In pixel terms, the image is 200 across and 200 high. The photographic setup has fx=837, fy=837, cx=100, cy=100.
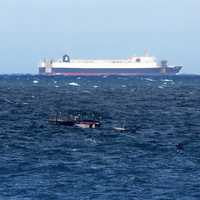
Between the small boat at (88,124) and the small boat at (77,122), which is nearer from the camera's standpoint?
the small boat at (88,124)

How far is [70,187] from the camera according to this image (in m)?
57.7

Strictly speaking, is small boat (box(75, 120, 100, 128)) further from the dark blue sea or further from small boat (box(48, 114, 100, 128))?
the dark blue sea

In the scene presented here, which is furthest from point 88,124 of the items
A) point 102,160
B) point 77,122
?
point 102,160

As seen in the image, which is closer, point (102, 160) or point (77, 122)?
point (102, 160)

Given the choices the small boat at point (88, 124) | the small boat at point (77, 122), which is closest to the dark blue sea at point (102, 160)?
the small boat at point (88, 124)

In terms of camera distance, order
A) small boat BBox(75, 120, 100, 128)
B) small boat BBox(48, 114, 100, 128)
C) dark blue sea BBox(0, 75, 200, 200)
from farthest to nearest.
Answer: small boat BBox(48, 114, 100, 128) < small boat BBox(75, 120, 100, 128) < dark blue sea BBox(0, 75, 200, 200)

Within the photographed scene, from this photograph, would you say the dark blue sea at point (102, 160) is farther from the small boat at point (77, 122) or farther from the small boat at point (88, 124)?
the small boat at point (77, 122)

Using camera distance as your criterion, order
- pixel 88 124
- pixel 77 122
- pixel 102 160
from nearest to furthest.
A: pixel 102 160 < pixel 88 124 < pixel 77 122

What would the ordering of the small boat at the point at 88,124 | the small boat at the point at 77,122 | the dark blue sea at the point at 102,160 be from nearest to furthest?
the dark blue sea at the point at 102,160 < the small boat at the point at 88,124 < the small boat at the point at 77,122

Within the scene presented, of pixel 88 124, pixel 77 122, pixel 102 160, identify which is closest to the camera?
pixel 102 160

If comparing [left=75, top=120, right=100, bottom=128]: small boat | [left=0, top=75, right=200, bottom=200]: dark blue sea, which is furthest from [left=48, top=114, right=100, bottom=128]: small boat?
[left=0, top=75, right=200, bottom=200]: dark blue sea


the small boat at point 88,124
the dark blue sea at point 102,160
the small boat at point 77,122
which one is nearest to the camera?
the dark blue sea at point 102,160

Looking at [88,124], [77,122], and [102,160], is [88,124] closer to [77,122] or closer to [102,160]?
[77,122]

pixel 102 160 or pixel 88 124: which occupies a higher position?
pixel 88 124
